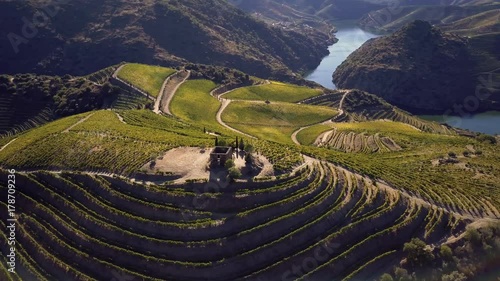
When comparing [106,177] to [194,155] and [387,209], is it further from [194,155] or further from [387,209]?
[387,209]

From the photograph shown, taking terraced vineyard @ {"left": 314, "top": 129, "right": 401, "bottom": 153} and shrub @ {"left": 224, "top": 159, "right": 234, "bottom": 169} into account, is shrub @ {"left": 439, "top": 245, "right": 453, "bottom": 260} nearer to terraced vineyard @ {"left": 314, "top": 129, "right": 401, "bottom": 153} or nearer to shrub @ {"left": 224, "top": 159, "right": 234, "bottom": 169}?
shrub @ {"left": 224, "top": 159, "right": 234, "bottom": 169}

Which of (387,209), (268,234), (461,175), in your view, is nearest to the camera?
(268,234)

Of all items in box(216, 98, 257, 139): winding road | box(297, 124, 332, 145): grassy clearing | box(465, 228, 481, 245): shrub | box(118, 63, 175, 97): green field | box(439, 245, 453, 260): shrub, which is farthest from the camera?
box(118, 63, 175, 97): green field

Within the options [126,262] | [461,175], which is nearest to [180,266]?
[126,262]

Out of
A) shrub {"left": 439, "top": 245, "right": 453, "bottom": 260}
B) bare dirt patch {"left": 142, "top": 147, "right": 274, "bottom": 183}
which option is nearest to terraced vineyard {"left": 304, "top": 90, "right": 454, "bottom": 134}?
bare dirt patch {"left": 142, "top": 147, "right": 274, "bottom": 183}

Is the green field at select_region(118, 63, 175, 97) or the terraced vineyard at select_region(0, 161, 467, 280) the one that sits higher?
the green field at select_region(118, 63, 175, 97)

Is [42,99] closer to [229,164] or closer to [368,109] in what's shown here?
[229,164]
